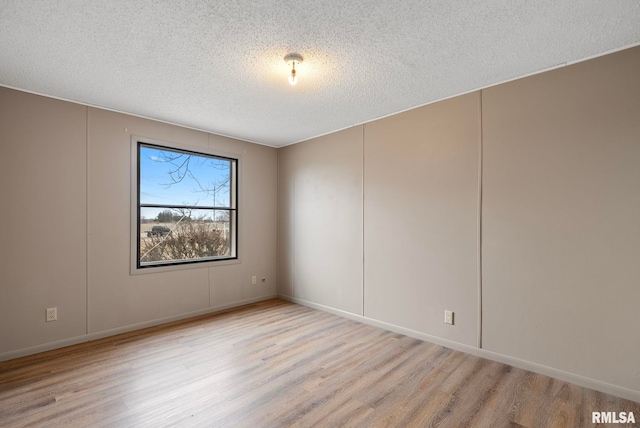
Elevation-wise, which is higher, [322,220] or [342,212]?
[342,212]

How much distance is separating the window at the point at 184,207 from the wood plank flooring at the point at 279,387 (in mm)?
1138

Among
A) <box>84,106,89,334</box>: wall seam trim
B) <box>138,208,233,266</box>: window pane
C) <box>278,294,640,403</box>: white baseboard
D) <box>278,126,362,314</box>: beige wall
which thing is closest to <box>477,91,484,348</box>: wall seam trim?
<box>278,294,640,403</box>: white baseboard

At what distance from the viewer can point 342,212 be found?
412cm

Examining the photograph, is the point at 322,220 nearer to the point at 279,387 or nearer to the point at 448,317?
the point at 448,317

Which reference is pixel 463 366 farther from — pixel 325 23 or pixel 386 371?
pixel 325 23

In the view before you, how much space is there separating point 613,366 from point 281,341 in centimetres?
276

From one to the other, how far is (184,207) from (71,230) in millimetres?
1235

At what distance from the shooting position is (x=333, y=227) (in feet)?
13.9

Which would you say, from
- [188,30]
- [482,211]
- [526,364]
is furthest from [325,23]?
[526,364]

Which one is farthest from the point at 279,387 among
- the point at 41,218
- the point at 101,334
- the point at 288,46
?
the point at 41,218

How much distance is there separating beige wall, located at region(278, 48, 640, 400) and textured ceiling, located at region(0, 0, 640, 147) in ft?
1.04

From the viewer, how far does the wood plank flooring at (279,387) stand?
1976mm

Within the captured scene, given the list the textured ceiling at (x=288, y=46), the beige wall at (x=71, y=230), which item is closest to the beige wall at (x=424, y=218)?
the textured ceiling at (x=288, y=46)

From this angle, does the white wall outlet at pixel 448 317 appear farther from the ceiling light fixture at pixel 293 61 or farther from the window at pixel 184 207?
the window at pixel 184 207
